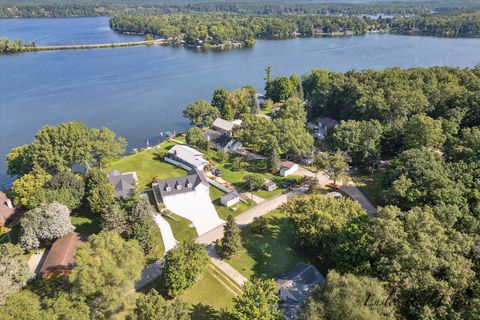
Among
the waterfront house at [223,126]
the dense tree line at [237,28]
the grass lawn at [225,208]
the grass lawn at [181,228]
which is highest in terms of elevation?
the dense tree line at [237,28]

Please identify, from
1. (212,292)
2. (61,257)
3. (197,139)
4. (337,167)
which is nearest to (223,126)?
(197,139)

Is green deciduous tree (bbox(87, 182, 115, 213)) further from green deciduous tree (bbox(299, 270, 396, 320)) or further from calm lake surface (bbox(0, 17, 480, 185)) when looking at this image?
green deciduous tree (bbox(299, 270, 396, 320))

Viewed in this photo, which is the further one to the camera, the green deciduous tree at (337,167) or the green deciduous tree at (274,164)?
the green deciduous tree at (274,164)

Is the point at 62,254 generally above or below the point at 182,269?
below

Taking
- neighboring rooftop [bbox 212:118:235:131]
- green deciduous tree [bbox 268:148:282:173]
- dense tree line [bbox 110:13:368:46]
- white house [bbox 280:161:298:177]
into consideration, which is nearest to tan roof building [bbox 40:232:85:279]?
green deciduous tree [bbox 268:148:282:173]

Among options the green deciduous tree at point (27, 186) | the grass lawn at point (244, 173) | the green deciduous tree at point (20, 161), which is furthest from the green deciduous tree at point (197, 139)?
the green deciduous tree at point (20, 161)

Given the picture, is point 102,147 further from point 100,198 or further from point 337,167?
point 337,167

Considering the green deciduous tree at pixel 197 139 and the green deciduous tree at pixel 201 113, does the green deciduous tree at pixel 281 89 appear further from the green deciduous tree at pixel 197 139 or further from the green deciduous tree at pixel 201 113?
the green deciduous tree at pixel 197 139
